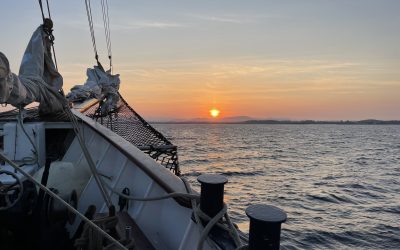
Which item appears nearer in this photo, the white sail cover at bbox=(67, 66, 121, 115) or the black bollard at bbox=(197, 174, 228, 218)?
the black bollard at bbox=(197, 174, 228, 218)

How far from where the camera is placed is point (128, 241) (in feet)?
7.94

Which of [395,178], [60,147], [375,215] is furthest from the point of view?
[395,178]

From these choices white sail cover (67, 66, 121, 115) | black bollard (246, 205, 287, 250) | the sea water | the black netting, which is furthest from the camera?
white sail cover (67, 66, 121, 115)

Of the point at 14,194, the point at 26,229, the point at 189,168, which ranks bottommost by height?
the point at 189,168

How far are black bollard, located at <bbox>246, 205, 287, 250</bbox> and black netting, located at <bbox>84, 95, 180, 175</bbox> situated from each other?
6813mm

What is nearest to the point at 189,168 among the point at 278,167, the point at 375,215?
the point at 278,167

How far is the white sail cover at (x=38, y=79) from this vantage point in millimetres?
3292

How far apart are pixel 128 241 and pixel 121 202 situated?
102 centimetres

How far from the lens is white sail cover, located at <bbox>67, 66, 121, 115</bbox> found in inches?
445

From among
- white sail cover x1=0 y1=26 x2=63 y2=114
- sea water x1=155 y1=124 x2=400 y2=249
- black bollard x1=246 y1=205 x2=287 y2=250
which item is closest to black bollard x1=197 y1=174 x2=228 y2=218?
black bollard x1=246 y1=205 x2=287 y2=250

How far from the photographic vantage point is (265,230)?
171cm

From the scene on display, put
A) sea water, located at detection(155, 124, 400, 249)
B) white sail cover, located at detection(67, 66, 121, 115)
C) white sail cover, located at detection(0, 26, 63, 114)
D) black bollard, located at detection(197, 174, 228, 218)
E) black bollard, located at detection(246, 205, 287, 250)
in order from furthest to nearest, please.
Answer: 1. white sail cover, located at detection(67, 66, 121, 115)
2. sea water, located at detection(155, 124, 400, 249)
3. white sail cover, located at detection(0, 26, 63, 114)
4. black bollard, located at detection(197, 174, 228, 218)
5. black bollard, located at detection(246, 205, 287, 250)

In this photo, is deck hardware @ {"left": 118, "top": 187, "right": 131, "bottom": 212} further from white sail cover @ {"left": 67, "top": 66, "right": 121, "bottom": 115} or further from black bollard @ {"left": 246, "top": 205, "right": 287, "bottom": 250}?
white sail cover @ {"left": 67, "top": 66, "right": 121, "bottom": 115}

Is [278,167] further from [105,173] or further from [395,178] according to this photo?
[105,173]
